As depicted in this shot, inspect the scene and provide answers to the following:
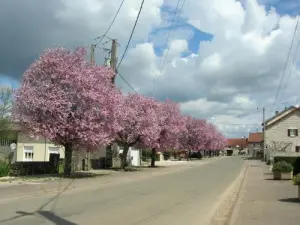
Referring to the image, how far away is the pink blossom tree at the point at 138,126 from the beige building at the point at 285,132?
134 feet

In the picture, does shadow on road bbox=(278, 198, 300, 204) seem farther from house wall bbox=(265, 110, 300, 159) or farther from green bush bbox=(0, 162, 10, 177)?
house wall bbox=(265, 110, 300, 159)

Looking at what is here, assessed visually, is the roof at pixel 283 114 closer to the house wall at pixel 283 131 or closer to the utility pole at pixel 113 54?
the house wall at pixel 283 131

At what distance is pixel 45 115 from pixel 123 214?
51.8ft

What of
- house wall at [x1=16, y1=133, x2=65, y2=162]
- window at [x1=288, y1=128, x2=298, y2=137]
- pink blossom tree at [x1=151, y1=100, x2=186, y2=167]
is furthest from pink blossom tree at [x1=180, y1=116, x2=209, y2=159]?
house wall at [x1=16, y1=133, x2=65, y2=162]

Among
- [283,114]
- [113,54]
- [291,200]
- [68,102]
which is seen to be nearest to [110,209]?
[291,200]

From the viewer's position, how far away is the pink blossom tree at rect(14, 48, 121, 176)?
27.8 meters

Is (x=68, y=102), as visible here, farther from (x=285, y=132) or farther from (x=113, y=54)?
(x=285, y=132)

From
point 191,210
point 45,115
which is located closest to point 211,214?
point 191,210

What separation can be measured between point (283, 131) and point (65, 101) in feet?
198

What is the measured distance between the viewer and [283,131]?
8156cm

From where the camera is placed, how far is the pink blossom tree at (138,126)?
42750 mm

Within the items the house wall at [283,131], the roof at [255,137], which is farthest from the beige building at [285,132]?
the roof at [255,137]

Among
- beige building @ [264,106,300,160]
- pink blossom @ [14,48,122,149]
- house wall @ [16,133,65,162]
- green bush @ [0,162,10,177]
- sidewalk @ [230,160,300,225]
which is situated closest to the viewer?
sidewalk @ [230,160,300,225]

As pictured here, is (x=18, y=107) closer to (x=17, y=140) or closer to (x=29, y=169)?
(x=29, y=169)
